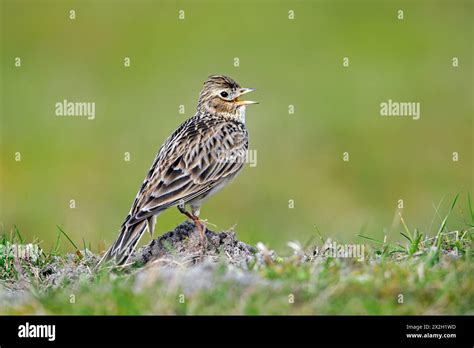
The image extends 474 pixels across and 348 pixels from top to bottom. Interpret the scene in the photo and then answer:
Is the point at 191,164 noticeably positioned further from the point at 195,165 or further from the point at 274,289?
the point at 274,289

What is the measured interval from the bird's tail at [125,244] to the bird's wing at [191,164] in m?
0.13

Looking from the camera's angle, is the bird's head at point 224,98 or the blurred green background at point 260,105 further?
the blurred green background at point 260,105

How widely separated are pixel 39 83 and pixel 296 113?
10.0 meters

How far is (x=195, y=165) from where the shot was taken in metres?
12.3

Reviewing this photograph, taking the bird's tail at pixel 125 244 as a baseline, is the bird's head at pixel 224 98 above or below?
above

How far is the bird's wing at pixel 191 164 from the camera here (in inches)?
461

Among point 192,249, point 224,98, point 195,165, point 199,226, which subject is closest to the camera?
point 192,249

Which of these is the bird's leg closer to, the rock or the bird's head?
the rock

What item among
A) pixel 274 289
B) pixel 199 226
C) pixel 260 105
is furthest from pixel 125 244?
pixel 260 105

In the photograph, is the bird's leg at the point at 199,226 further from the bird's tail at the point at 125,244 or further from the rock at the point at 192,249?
the bird's tail at the point at 125,244

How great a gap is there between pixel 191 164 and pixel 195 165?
53 millimetres

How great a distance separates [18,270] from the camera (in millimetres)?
11375

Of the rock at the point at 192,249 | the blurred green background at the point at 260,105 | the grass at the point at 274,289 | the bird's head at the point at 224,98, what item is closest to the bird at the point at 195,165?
the bird's head at the point at 224,98

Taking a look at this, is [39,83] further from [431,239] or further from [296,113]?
[431,239]
